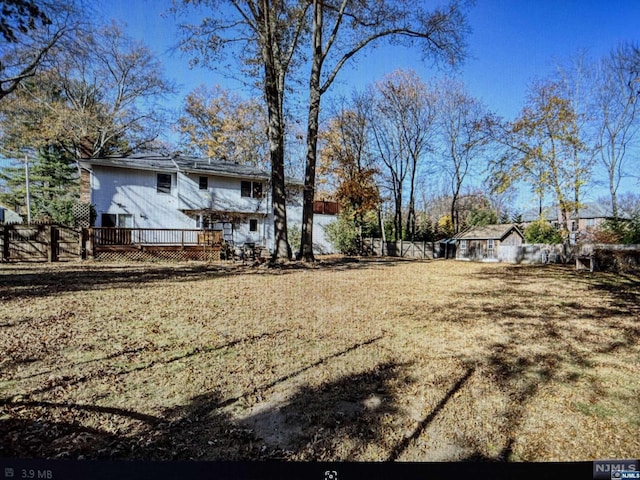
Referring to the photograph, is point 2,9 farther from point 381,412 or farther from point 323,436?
point 381,412

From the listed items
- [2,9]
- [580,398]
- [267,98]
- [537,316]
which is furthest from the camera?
[267,98]

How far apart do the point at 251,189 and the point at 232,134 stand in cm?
349

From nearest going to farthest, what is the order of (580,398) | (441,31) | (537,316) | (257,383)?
(580,398), (257,383), (537,316), (441,31)

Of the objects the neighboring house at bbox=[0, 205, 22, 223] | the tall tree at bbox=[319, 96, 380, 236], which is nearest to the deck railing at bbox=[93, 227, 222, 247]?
the tall tree at bbox=[319, 96, 380, 236]

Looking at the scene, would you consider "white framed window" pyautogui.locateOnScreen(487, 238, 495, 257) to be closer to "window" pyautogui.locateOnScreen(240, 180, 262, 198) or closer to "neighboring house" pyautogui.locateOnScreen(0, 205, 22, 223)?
"window" pyautogui.locateOnScreen(240, 180, 262, 198)

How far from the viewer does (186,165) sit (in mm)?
15961

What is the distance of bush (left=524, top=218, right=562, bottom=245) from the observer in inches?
625

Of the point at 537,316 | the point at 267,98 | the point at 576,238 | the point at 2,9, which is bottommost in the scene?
the point at 537,316

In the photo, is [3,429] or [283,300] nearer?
[3,429]

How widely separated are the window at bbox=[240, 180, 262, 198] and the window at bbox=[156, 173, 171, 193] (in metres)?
3.78

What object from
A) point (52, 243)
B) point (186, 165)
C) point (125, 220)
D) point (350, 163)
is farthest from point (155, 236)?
point (350, 163)

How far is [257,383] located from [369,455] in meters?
0.94

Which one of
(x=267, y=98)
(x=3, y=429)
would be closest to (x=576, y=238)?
(x=267, y=98)

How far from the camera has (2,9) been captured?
164 centimetres
